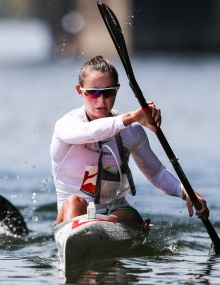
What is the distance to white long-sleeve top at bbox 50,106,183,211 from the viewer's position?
7.09m

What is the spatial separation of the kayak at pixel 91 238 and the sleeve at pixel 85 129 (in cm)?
58

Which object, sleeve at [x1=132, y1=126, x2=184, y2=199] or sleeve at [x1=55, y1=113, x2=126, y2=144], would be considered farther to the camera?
sleeve at [x1=132, y1=126, x2=184, y2=199]

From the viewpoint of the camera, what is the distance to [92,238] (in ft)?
22.8

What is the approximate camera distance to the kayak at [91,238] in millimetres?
6832

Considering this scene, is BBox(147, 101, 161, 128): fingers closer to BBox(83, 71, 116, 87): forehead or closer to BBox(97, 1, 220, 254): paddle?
BBox(97, 1, 220, 254): paddle

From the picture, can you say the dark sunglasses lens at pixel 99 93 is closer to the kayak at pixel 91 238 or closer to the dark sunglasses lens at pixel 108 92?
the dark sunglasses lens at pixel 108 92

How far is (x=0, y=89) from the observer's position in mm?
29578

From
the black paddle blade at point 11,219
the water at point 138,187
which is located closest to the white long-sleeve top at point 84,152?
the water at point 138,187

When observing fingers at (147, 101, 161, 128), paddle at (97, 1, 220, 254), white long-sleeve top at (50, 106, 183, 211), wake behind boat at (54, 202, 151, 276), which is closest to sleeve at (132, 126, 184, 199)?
white long-sleeve top at (50, 106, 183, 211)

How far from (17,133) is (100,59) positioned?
12.0 m

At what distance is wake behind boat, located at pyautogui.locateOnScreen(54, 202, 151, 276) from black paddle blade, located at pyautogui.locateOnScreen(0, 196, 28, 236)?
7.99 ft

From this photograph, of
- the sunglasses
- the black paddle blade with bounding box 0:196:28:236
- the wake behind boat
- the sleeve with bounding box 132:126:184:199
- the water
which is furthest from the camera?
the black paddle blade with bounding box 0:196:28:236

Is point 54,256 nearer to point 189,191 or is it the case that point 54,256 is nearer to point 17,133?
point 189,191

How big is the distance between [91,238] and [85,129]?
799mm
